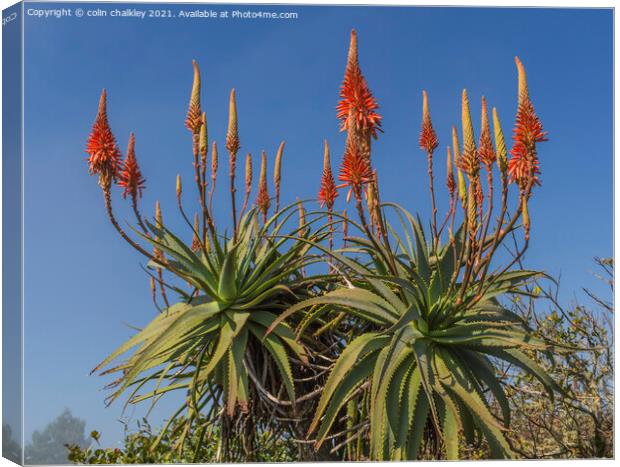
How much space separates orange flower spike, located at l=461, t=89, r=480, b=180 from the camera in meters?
4.71

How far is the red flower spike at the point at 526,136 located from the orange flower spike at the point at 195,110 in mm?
2047

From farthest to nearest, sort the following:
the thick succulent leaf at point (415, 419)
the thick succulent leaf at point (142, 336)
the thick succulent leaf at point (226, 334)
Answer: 1. the thick succulent leaf at point (142, 336)
2. the thick succulent leaf at point (226, 334)
3. the thick succulent leaf at point (415, 419)

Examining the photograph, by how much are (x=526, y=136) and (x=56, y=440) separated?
4.00 m

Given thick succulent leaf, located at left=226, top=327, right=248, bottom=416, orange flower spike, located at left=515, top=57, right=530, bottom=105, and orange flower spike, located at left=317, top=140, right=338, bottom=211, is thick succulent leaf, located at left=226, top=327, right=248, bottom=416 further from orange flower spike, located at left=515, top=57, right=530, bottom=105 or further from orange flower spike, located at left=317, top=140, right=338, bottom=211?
orange flower spike, located at left=515, top=57, right=530, bottom=105

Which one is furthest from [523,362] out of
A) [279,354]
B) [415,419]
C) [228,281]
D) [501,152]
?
[228,281]

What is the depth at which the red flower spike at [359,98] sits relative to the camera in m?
4.74

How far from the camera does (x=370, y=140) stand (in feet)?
15.8

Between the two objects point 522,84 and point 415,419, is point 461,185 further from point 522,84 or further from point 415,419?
point 415,419

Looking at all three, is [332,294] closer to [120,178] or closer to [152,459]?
[120,178]

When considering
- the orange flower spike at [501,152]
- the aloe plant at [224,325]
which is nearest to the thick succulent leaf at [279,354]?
the aloe plant at [224,325]

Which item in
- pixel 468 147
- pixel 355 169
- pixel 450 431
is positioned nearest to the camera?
pixel 355 169

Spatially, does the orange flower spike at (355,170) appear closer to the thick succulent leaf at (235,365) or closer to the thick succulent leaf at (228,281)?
the thick succulent leaf at (228,281)

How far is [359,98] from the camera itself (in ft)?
15.6

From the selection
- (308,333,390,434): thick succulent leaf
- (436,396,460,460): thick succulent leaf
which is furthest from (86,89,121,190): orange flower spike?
(436,396,460,460): thick succulent leaf
